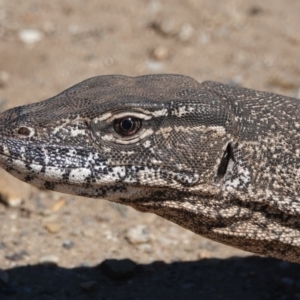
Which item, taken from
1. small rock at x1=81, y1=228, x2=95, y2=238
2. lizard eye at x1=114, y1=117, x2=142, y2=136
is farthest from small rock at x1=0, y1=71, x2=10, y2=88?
lizard eye at x1=114, y1=117, x2=142, y2=136

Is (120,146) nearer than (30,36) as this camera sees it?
Yes

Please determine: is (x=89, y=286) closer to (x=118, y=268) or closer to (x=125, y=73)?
(x=118, y=268)

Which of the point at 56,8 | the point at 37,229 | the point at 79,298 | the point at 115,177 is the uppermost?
the point at 56,8

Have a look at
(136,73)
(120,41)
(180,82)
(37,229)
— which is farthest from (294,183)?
(120,41)

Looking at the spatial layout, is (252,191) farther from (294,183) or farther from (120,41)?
(120,41)

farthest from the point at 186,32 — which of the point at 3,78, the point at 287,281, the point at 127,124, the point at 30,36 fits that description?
the point at 127,124

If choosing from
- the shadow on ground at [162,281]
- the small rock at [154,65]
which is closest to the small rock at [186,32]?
the small rock at [154,65]

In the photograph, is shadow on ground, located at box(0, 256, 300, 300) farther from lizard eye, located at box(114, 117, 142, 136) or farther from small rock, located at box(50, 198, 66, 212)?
lizard eye, located at box(114, 117, 142, 136)
